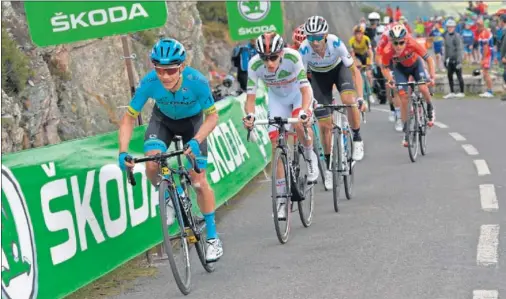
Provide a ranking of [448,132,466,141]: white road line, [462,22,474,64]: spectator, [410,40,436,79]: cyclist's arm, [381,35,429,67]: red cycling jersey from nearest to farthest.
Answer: [410,40,436,79]: cyclist's arm → [381,35,429,67]: red cycling jersey → [448,132,466,141]: white road line → [462,22,474,64]: spectator

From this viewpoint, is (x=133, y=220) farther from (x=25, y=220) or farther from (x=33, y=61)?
(x=33, y=61)

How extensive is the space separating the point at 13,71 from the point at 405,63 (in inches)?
236

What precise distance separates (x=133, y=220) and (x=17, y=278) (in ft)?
6.70

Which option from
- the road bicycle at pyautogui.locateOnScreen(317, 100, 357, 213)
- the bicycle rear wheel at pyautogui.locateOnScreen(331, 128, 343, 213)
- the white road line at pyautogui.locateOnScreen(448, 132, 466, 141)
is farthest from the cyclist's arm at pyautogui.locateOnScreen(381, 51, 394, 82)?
the bicycle rear wheel at pyautogui.locateOnScreen(331, 128, 343, 213)

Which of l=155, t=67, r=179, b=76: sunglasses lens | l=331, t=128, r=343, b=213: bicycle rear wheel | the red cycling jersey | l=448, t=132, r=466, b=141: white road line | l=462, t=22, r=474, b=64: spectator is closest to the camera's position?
l=155, t=67, r=179, b=76: sunglasses lens

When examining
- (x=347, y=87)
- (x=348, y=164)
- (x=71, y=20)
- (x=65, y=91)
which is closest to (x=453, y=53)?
(x=65, y=91)

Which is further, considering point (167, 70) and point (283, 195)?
point (283, 195)

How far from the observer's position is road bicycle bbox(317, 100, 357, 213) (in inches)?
405

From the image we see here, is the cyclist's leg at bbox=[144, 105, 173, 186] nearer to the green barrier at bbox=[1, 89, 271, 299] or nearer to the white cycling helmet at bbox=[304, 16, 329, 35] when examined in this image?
the green barrier at bbox=[1, 89, 271, 299]

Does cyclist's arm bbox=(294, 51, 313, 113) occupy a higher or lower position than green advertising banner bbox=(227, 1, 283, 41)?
lower

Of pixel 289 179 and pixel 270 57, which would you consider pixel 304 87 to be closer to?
pixel 270 57

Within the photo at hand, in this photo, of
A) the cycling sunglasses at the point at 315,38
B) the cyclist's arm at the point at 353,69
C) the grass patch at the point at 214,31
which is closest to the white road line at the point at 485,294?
the cyclist's arm at the point at 353,69

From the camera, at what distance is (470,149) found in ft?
48.7

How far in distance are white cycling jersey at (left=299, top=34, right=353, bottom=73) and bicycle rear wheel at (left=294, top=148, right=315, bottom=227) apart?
1702mm
